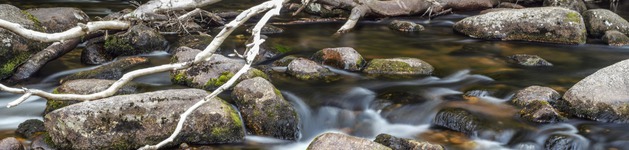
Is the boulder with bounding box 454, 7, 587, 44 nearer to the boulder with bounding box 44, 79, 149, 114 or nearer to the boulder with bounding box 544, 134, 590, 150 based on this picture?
the boulder with bounding box 544, 134, 590, 150

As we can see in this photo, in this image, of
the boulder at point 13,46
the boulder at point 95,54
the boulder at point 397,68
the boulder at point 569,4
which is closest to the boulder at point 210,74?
the boulder at point 397,68

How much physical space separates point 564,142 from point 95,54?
20.2ft

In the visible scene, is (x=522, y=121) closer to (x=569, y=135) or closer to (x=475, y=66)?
(x=569, y=135)

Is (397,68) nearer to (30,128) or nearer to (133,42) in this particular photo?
(133,42)

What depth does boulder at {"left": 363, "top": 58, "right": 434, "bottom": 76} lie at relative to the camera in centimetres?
736

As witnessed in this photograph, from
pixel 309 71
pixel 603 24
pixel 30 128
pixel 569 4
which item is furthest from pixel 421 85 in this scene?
pixel 569 4

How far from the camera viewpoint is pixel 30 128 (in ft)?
17.4

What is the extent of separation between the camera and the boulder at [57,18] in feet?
27.6

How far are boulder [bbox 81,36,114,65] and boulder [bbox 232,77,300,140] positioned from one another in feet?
11.1

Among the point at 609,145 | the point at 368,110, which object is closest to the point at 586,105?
the point at 609,145

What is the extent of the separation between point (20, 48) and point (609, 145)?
6960 mm

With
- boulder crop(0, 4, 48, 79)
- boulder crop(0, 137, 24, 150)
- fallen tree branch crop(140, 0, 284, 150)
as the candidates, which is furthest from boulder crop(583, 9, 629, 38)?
boulder crop(0, 137, 24, 150)

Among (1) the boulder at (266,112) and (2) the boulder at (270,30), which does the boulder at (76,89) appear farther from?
(2) the boulder at (270,30)

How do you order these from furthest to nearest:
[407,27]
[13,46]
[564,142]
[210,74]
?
[407,27] → [13,46] → [210,74] → [564,142]
